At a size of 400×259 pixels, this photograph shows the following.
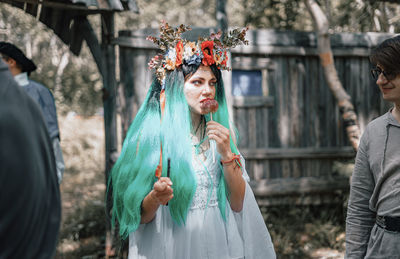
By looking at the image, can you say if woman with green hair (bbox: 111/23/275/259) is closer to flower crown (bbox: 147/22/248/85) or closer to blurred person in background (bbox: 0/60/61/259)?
flower crown (bbox: 147/22/248/85)

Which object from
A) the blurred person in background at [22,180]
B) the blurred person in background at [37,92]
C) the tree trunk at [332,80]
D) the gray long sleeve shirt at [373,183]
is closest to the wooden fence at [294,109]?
the tree trunk at [332,80]

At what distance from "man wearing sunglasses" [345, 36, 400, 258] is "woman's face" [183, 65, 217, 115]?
85cm

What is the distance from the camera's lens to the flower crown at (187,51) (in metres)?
2.53

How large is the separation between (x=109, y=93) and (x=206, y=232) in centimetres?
312

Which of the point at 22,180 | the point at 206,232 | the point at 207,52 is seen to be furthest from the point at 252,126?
the point at 22,180

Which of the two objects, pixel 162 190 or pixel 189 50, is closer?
pixel 162 190

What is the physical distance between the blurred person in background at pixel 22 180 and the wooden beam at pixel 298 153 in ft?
15.9

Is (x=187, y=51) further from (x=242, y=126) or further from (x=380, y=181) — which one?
(x=242, y=126)

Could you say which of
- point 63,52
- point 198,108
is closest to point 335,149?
A: point 198,108

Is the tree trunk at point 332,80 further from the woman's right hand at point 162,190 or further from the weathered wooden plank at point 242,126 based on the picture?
the woman's right hand at point 162,190

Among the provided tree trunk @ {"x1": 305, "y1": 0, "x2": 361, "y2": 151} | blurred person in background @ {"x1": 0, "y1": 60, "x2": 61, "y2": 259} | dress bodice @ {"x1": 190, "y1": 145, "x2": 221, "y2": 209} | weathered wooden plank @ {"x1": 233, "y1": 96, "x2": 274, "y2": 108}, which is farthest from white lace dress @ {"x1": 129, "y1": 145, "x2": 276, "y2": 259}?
weathered wooden plank @ {"x1": 233, "y1": 96, "x2": 274, "y2": 108}

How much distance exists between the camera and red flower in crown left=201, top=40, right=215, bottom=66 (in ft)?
8.29

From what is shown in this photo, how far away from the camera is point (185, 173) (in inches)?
94.1

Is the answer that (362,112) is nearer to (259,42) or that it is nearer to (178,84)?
(259,42)
